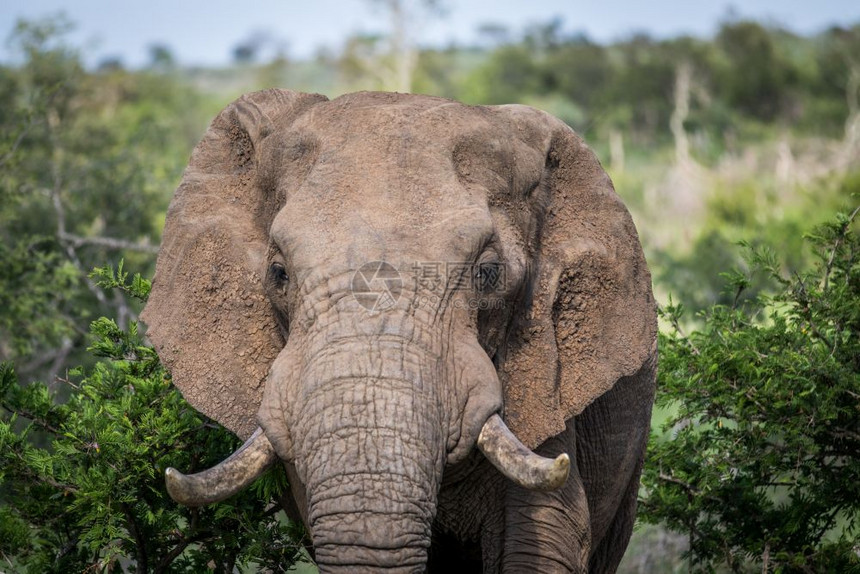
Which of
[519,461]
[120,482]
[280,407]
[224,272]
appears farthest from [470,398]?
[120,482]

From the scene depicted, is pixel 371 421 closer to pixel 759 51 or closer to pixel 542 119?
pixel 542 119

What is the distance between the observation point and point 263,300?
4.74 metres

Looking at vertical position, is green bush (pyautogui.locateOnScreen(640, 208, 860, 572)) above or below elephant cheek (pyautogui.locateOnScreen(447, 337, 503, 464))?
below

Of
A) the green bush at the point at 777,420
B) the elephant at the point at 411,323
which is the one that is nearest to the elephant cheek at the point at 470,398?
the elephant at the point at 411,323

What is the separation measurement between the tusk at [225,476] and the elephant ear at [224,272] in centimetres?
46

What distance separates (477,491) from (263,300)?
1.08 metres

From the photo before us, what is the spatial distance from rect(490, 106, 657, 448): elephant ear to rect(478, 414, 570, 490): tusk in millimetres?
578

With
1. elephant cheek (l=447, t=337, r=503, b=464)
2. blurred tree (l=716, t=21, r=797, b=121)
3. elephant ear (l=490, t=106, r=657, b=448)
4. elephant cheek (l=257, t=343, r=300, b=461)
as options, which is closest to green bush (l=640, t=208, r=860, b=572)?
elephant ear (l=490, t=106, r=657, b=448)

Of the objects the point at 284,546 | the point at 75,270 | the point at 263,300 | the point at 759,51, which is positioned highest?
the point at 263,300

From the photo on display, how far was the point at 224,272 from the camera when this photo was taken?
485 cm

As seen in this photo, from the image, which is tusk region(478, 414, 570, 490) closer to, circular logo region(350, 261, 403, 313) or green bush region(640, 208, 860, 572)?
circular logo region(350, 261, 403, 313)

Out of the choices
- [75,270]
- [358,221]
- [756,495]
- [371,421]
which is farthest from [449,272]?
[75,270]

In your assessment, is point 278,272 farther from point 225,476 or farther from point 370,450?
point 370,450

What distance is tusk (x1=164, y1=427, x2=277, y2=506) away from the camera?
3.84 meters
